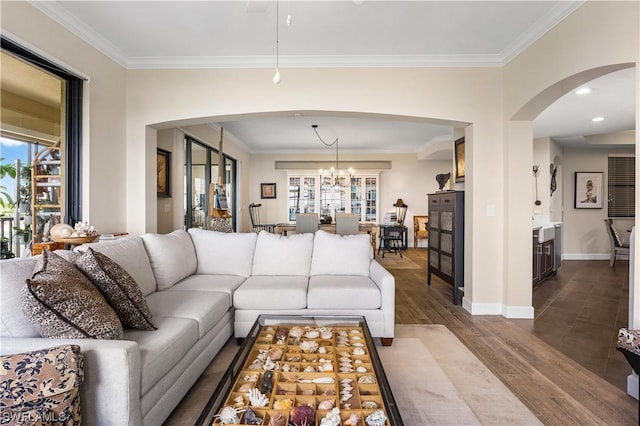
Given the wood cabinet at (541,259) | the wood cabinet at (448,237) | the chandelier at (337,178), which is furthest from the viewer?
the chandelier at (337,178)

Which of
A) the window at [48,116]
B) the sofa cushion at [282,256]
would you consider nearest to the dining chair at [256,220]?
the sofa cushion at [282,256]

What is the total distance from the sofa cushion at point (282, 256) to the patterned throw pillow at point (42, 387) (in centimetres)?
192

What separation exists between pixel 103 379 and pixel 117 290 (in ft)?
1.69

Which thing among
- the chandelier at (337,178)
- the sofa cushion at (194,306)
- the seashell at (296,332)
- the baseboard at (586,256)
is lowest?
the baseboard at (586,256)

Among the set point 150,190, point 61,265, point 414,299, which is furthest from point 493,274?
point 150,190

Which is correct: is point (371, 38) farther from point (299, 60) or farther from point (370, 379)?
point (370, 379)

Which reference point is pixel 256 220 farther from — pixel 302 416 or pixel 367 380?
pixel 302 416

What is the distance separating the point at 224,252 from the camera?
3.11 metres

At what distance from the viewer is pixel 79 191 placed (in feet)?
9.51

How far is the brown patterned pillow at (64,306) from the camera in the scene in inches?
50.1

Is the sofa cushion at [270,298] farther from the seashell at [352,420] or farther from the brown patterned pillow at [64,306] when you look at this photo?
the seashell at [352,420]

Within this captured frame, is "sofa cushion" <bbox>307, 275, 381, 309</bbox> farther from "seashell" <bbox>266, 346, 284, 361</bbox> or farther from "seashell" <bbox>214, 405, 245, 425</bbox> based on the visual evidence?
"seashell" <bbox>214, 405, 245, 425</bbox>

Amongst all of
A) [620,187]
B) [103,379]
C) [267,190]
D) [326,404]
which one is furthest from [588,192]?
[103,379]

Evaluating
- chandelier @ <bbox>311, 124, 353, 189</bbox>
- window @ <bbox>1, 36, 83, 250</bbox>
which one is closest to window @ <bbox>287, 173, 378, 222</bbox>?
chandelier @ <bbox>311, 124, 353, 189</bbox>
